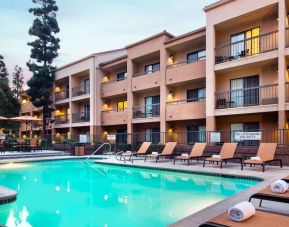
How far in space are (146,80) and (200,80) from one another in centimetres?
458

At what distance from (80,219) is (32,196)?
2975 mm

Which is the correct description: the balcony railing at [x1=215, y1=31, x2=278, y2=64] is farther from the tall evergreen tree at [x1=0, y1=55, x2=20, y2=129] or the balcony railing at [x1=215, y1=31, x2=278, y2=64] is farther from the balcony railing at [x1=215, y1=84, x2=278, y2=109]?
the tall evergreen tree at [x1=0, y1=55, x2=20, y2=129]

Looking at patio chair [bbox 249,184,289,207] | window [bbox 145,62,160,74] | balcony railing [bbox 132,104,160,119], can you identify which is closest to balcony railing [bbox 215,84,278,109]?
balcony railing [bbox 132,104,160,119]

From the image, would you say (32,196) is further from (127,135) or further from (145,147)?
(127,135)

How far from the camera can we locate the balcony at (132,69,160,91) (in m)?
20.9

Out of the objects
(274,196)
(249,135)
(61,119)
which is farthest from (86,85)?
(274,196)

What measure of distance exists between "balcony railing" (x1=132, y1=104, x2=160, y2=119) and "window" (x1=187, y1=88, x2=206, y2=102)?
2678 mm

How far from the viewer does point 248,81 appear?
16719 mm

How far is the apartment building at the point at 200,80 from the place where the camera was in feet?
49.5

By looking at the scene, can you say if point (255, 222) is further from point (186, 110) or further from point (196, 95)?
point (196, 95)

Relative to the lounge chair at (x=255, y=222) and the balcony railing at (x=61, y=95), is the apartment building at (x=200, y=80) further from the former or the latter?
the lounge chair at (x=255, y=222)

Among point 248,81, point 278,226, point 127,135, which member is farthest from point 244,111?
point 278,226

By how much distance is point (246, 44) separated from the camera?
16516 millimetres

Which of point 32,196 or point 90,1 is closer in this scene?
point 32,196
